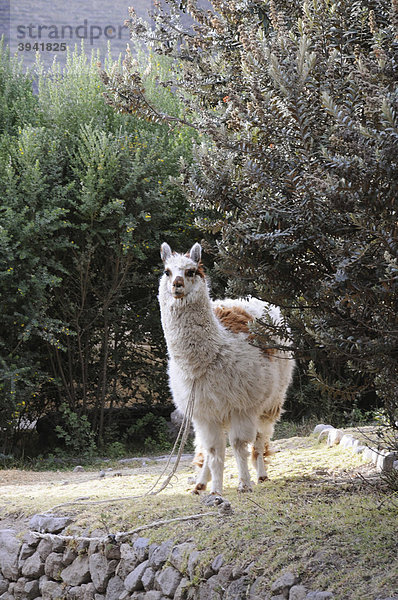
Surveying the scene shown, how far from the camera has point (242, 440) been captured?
19.7ft

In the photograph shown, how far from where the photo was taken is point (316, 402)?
483 inches

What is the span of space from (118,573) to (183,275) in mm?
2338

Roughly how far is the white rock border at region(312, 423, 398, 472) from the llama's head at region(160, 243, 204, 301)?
1891 mm

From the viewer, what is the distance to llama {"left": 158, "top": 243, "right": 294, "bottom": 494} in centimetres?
595

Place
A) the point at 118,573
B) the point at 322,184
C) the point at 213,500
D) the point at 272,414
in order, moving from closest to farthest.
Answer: the point at 322,184, the point at 118,573, the point at 213,500, the point at 272,414

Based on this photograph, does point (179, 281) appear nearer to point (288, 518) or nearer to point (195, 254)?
point (195, 254)

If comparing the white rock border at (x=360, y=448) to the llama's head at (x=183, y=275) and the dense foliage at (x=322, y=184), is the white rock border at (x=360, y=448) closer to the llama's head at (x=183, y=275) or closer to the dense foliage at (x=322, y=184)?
the dense foliage at (x=322, y=184)

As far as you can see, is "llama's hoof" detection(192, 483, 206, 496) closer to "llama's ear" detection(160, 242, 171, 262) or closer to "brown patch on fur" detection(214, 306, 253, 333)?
"brown patch on fur" detection(214, 306, 253, 333)

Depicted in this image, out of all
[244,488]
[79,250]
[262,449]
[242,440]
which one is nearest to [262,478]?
[262,449]

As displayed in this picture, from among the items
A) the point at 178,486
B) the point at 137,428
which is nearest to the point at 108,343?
the point at 137,428

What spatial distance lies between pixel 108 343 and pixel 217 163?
25.6ft

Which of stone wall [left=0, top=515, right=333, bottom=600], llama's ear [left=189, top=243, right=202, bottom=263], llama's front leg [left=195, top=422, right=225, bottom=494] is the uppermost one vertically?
llama's ear [left=189, top=243, right=202, bottom=263]

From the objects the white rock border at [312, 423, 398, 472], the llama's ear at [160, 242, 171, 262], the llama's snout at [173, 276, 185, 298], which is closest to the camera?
the white rock border at [312, 423, 398, 472]

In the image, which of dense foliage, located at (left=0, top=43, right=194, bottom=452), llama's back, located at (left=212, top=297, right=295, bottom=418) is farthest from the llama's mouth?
dense foliage, located at (left=0, top=43, right=194, bottom=452)
